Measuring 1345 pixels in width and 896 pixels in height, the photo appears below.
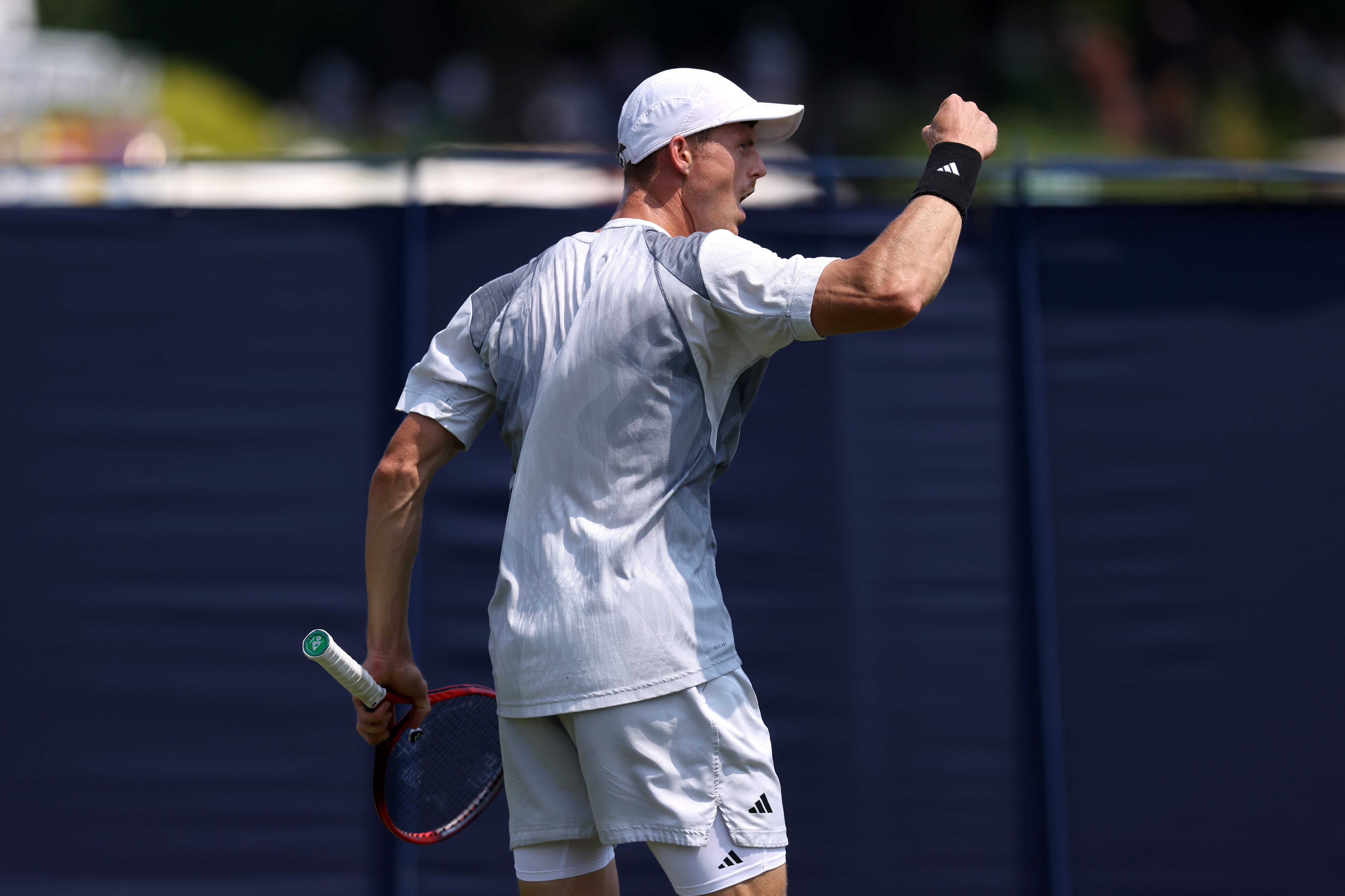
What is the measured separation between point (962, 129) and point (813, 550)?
2.13m

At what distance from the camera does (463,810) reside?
2.89 meters

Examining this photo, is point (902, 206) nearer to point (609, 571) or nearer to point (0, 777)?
point (609, 571)

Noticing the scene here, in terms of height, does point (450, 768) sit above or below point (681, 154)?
below

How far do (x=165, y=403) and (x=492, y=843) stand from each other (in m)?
1.89

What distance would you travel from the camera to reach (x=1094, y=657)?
14.0 feet

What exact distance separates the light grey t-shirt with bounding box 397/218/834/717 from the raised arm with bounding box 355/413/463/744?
23cm

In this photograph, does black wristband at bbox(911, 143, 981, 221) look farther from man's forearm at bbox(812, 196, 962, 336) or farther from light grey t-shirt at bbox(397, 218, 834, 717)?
light grey t-shirt at bbox(397, 218, 834, 717)

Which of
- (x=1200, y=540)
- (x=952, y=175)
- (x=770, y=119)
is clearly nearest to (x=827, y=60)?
(x=1200, y=540)

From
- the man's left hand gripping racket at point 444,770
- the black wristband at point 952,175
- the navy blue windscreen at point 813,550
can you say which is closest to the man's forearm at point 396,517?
the man's left hand gripping racket at point 444,770

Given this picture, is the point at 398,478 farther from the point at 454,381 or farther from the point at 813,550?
the point at 813,550

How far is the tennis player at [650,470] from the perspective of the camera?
2270mm

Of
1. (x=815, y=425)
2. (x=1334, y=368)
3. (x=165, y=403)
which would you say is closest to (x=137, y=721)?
(x=165, y=403)

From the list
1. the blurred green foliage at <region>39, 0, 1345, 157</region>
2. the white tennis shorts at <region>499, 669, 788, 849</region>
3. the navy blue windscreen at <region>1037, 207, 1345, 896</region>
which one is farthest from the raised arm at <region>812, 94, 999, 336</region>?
the blurred green foliage at <region>39, 0, 1345, 157</region>

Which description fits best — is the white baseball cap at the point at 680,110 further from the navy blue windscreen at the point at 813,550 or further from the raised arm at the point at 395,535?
the navy blue windscreen at the point at 813,550
